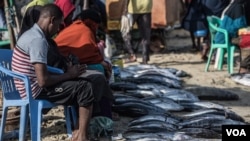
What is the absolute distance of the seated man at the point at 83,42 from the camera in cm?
744

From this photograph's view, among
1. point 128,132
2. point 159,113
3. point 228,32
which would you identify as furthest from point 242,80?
point 128,132

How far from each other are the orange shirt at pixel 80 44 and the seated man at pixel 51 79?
820 mm

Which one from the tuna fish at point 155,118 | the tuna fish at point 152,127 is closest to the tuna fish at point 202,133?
the tuna fish at point 152,127

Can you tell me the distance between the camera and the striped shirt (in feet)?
20.7

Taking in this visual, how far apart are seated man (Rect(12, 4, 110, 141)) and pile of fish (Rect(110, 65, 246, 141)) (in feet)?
2.54

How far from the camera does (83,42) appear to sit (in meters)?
7.43

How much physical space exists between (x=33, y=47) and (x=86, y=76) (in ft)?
2.16

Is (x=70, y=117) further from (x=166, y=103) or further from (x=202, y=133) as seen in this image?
(x=166, y=103)

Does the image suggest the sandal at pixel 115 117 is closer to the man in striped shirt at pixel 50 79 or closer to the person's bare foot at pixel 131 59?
the man in striped shirt at pixel 50 79

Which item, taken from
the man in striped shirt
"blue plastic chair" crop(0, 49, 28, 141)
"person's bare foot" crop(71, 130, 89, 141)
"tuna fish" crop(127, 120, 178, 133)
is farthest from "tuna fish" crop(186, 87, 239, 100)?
"blue plastic chair" crop(0, 49, 28, 141)

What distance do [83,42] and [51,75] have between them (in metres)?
1.08

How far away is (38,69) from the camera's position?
628 centimetres

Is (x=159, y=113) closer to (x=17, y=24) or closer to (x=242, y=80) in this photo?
(x=17, y=24)

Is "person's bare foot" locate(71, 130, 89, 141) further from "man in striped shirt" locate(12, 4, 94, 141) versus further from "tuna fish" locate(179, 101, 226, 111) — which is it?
"tuna fish" locate(179, 101, 226, 111)
